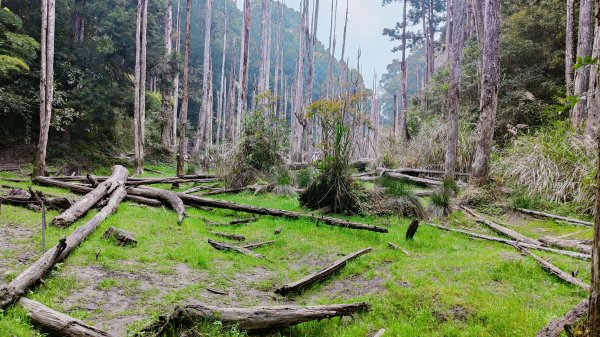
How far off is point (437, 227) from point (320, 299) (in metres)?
3.92

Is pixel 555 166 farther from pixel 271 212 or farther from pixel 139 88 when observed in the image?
pixel 139 88

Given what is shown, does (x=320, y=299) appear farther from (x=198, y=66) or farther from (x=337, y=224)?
(x=198, y=66)

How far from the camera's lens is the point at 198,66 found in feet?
135

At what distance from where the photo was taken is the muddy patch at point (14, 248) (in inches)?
173

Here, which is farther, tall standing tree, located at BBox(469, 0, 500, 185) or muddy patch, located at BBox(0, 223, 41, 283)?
tall standing tree, located at BBox(469, 0, 500, 185)

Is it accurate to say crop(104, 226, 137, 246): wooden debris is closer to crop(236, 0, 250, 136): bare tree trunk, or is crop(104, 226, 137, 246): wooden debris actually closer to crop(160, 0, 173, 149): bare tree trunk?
crop(236, 0, 250, 136): bare tree trunk

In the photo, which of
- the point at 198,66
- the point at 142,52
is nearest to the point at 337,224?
the point at 142,52

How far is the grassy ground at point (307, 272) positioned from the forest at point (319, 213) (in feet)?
0.09

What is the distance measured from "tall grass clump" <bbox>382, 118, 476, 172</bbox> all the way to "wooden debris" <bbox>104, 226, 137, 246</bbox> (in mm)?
10799

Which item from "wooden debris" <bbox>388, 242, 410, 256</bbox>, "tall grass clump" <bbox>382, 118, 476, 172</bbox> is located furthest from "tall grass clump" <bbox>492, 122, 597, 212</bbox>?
"wooden debris" <bbox>388, 242, 410, 256</bbox>

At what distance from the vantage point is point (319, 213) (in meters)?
8.30

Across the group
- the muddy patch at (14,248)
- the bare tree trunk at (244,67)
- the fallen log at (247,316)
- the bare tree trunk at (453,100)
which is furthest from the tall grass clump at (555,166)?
the bare tree trunk at (244,67)

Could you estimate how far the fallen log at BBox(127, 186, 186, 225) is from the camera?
816cm

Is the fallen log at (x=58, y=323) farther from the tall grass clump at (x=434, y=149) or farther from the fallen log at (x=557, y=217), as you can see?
the tall grass clump at (x=434, y=149)
